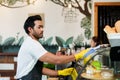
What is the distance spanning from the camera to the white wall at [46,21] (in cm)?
664

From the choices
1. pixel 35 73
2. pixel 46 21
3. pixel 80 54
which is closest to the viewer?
pixel 80 54

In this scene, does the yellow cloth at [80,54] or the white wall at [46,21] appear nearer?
the yellow cloth at [80,54]

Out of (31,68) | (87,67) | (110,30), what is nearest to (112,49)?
(110,30)

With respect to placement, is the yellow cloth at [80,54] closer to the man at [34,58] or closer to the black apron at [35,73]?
the man at [34,58]

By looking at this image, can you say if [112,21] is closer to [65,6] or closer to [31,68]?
[65,6]

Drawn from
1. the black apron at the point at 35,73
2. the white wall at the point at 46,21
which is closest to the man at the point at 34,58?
the black apron at the point at 35,73

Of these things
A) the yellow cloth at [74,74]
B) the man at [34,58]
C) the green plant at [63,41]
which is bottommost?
the green plant at [63,41]

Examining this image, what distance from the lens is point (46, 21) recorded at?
21.8 feet

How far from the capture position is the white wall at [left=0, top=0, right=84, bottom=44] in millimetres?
6641

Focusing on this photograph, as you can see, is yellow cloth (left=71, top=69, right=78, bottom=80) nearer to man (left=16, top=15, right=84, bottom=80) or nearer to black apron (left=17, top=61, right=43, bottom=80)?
man (left=16, top=15, right=84, bottom=80)

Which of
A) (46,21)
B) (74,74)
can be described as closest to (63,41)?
(46,21)

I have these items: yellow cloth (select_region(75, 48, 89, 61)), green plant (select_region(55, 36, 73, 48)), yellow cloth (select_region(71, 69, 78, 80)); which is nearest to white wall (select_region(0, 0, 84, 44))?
green plant (select_region(55, 36, 73, 48))

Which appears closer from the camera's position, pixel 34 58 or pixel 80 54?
pixel 80 54

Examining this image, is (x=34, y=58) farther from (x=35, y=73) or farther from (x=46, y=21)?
(x=46, y=21)
